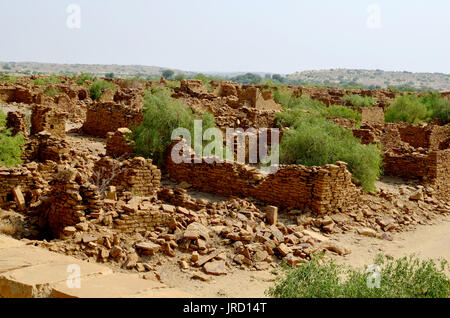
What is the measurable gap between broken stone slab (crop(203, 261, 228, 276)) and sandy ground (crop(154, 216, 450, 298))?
0.30 feet

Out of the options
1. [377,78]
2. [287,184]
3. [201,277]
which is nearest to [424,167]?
[287,184]

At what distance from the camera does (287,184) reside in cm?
1047

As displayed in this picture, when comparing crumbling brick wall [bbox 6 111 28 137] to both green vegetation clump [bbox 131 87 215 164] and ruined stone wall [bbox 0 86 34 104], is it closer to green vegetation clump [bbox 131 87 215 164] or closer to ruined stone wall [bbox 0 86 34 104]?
green vegetation clump [bbox 131 87 215 164]

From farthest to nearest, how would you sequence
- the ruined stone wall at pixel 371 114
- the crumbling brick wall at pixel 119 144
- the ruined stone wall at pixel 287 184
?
1. the ruined stone wall at pixel 371 114
2. the crumbling brick wall at pixel 119 144
3. the ruined stone wall at pixel 287 184

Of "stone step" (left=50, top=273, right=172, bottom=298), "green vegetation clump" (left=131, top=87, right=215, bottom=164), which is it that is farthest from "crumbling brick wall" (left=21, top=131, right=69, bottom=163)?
"stone step" (left=50, top=273, right=172, bottom=298)

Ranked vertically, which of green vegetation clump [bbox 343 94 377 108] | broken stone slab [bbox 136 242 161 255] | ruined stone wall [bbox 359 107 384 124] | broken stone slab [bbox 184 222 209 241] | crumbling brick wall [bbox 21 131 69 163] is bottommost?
broken stone slab [bbox 136 242 161 255]

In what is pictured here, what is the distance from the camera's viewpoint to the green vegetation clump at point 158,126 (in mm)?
12359

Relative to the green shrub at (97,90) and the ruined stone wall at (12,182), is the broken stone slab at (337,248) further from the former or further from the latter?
the green shrub at (97,90)

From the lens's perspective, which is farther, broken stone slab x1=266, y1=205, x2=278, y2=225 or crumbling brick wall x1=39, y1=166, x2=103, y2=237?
broken stone slab x1=266, y1=205, x2=278, y2=225

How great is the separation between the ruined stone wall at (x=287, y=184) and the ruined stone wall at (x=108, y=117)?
4.53 m

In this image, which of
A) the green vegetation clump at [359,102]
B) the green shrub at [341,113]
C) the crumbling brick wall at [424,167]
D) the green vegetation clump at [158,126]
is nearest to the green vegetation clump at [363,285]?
the green vegetation clump at [158,126]

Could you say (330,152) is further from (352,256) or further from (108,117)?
(108,117)

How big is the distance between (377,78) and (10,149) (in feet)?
476

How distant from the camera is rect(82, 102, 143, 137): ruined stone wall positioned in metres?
15.6
